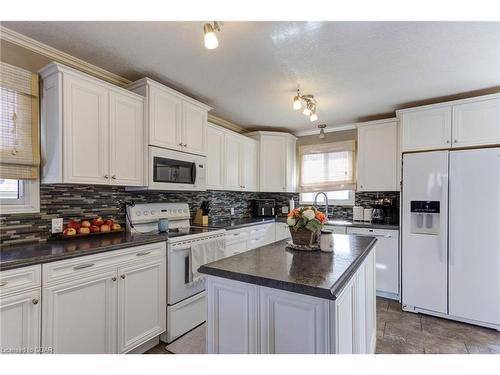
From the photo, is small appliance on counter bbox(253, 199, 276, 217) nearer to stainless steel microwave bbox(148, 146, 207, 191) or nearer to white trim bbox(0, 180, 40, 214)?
stainless steel microwave bbox(148, 146, 207, 191)

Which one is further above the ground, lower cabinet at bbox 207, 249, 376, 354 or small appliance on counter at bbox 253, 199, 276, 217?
small appliance on counter at bbox 253, 199, 276, 217

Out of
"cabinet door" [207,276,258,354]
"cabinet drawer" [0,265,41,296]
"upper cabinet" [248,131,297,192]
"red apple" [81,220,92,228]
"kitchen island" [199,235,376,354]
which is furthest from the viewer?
"upper cabinet" [248,131,297,192]

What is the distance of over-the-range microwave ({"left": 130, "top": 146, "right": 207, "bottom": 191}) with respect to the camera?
2445 mm

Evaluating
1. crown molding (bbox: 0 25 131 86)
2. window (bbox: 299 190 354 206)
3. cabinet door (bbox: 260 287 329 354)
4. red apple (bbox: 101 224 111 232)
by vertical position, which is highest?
crown molding (bbox: 0 25 131 86)

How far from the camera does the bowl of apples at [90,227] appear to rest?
2.07 metres

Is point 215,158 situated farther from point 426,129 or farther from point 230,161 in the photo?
point 426,129

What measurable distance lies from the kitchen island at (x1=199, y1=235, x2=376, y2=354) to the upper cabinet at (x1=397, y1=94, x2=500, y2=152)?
7.33ft

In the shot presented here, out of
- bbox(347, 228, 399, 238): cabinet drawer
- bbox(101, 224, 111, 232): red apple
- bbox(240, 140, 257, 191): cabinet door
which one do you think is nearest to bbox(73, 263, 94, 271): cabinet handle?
bbox(101, 224, 111, 232): red apple

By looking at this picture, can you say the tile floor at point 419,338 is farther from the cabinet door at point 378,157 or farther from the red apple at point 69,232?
the cabinet door at point 378,157

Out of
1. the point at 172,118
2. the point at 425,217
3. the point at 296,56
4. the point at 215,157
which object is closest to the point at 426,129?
the point at 425,217

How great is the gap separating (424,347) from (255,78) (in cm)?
285

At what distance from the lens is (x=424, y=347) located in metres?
2.26

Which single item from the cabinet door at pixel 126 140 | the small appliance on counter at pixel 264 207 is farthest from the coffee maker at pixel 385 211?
the cabinet door at pixel 126 140

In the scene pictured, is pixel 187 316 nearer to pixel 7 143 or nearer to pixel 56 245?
pixel 56 245
